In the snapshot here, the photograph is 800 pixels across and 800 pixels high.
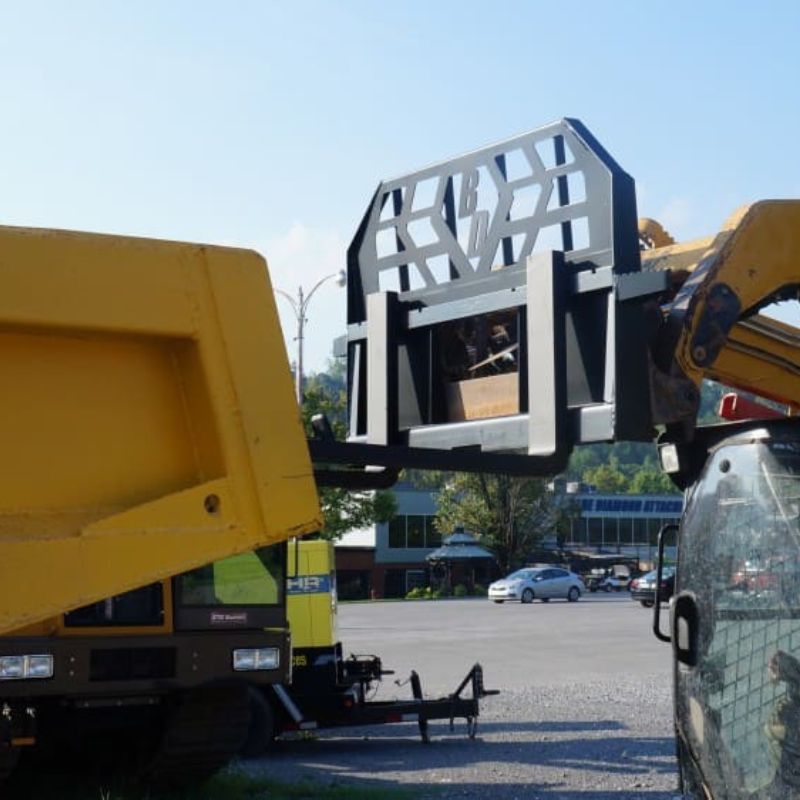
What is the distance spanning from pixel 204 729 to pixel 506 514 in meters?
53.3

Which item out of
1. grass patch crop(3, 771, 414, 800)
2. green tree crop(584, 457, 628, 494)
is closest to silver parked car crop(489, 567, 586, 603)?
grass patch crop(3, 771, 414, 800)

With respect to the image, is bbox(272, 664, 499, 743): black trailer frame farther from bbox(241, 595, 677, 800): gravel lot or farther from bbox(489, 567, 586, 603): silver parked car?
bbox(489, 567, 586, 603): silver parked car

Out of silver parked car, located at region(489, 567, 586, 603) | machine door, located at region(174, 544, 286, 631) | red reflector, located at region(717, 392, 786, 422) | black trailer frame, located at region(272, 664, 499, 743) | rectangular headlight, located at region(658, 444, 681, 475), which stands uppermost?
red reflector, located at region(717, 392, 786, 422)

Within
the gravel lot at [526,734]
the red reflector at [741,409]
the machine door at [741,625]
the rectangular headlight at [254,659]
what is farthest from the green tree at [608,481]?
the machine door at [741,625]

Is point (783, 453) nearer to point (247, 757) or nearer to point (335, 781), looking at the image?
point (335, 781)

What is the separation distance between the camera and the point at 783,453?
15.3 ft

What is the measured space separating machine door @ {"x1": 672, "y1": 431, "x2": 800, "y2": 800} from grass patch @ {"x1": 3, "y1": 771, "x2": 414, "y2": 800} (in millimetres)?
4924

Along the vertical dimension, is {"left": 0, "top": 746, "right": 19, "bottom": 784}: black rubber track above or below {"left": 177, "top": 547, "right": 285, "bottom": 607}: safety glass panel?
below

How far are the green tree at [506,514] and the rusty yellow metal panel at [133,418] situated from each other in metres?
57.3

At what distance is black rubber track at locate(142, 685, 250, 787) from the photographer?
8961mm

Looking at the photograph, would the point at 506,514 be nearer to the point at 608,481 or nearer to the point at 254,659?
the point at 254,659

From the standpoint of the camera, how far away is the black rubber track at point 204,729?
8.96 meters

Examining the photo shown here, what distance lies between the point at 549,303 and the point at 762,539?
1.08m

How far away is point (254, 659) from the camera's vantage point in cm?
873
